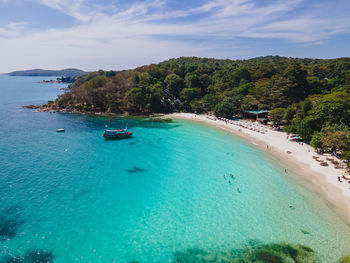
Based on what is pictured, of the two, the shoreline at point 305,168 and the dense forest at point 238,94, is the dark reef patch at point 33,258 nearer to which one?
the shoreline at point 305,168

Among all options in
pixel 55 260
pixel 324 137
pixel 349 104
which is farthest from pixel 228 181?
pixel 349 104

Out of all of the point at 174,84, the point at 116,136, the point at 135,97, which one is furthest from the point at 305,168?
the point at 174,84

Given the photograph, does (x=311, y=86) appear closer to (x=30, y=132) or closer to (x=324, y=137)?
(x=324, y=137)

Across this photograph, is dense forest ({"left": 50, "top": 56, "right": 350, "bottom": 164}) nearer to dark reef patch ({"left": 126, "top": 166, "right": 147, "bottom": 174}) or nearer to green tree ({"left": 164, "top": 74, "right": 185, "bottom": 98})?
green tree ({"left": 164, "top": 74, "right": 185, "bottom": 98})

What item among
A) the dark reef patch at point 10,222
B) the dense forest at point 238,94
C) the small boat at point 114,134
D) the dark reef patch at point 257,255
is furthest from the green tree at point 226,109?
the dark reef patch at point 10,222

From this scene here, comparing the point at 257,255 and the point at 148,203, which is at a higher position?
the point at 148,203

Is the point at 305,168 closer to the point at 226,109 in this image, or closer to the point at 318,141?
the point at 318,141

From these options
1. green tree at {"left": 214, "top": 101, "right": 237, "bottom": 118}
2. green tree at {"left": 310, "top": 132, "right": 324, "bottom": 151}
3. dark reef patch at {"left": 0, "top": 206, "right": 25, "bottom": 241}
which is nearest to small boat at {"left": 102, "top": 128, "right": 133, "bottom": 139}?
dark reef patch at {"left": 0, "top": 206, "right": 25, "bottom": 241}
